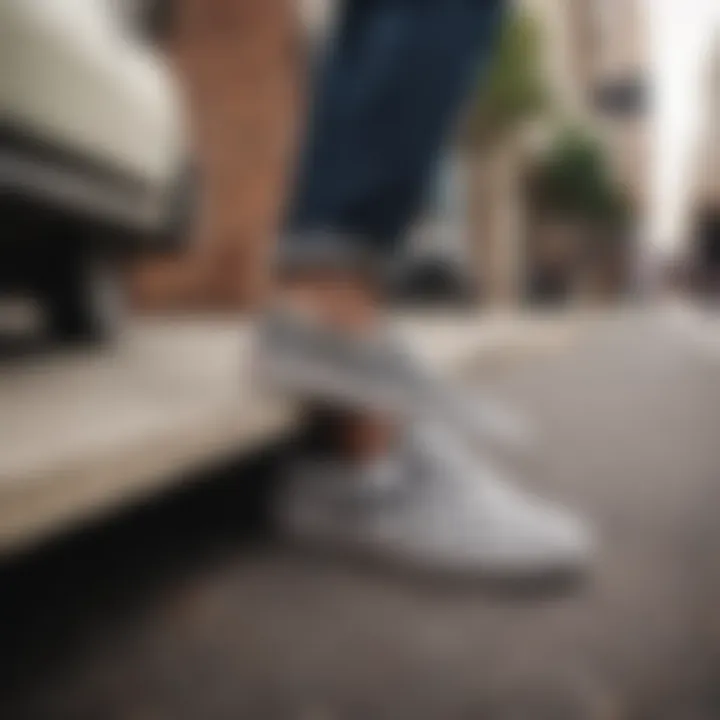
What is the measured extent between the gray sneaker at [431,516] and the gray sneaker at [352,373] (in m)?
0.03

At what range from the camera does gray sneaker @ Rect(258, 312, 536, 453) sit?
0.67m

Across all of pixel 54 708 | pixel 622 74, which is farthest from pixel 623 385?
pixel 622 74

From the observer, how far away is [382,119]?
2.52ft

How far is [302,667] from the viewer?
0.47 meters

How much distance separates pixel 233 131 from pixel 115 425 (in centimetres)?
167

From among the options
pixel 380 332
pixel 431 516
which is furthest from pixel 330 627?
pixel 380 332

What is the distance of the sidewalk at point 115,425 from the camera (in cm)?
36

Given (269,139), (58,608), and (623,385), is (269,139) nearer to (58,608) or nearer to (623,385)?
(623,385)

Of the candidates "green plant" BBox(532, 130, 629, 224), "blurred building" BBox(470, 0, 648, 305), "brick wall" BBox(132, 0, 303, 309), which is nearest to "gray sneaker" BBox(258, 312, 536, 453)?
"brick wall" BBox(132, 0, 303, 309)

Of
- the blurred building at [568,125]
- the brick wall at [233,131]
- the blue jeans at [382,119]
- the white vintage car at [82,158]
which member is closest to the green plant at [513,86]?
the blurred building at [568,125]

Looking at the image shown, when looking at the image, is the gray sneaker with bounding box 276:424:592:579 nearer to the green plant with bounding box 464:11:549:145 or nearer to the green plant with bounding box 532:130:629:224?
the green plant with bounding box 464:11:549:145

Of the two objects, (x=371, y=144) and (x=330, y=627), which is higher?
(x=371, y=144)

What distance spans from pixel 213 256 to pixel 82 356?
1.15m

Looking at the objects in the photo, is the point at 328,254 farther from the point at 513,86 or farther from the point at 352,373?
the point at 513,86
